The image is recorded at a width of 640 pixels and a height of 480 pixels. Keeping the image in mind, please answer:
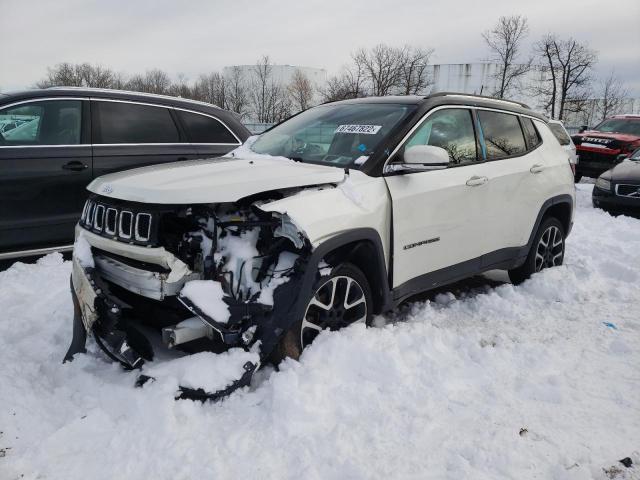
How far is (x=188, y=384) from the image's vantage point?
270 cm

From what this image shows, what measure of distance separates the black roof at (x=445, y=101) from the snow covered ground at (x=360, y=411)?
1676mm

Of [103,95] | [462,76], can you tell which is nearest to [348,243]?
[103,95]

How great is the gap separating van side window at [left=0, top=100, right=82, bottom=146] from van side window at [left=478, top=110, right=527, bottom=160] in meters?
3.95

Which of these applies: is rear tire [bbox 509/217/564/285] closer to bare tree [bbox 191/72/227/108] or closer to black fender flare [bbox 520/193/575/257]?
black fender flare [bbox 520/193/575/257]

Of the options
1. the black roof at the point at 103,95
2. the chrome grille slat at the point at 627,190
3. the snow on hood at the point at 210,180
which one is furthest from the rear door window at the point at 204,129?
the chrome grille slat at the point at 627,190

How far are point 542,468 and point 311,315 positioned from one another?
1427 mm

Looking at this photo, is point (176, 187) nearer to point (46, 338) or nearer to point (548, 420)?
point (46, 338)

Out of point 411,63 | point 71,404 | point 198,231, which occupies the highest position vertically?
point 411,63

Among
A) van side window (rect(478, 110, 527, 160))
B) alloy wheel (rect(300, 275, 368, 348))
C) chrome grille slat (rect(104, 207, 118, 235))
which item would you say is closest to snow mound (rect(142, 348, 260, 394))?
alloy wheel (rect(300, 275, 368, 348))

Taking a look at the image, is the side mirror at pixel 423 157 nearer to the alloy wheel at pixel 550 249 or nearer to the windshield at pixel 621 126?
the alloy wheel at pixel 550 249

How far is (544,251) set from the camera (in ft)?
16.9

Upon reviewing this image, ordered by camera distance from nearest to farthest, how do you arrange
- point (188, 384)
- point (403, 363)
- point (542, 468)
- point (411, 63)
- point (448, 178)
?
point (542, 468)
point (188, 384)
point (403, 363)
point (448, 178)
point (411, 63)

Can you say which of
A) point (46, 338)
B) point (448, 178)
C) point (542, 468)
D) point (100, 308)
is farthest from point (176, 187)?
point (542, 468)

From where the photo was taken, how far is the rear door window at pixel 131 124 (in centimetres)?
534
